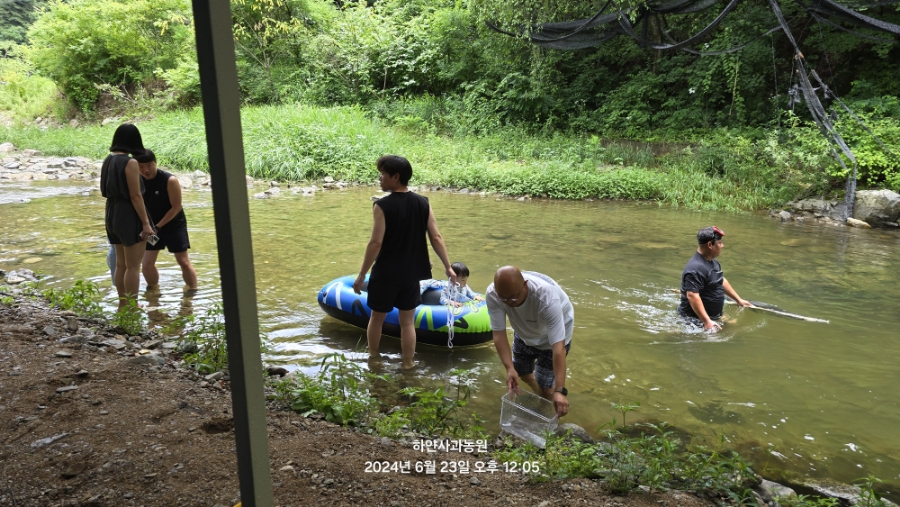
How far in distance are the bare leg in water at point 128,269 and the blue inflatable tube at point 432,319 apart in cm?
170

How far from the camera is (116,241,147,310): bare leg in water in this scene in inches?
191

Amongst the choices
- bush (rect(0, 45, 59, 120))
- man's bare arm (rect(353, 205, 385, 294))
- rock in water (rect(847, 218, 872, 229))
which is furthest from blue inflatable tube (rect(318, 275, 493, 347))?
bush (rect(0, 45, 59, 120))

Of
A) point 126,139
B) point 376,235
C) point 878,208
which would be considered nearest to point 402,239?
point 376,235

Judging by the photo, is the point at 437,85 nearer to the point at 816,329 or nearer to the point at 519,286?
the point at 816,329

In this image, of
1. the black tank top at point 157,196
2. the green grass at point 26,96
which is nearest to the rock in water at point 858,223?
the black tank top at point 157,196

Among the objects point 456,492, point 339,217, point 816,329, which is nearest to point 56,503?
point 456,492

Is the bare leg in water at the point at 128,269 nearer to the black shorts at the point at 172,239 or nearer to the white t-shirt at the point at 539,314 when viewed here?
the black shorts at the point at 172,239

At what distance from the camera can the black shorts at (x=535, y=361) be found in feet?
12.6

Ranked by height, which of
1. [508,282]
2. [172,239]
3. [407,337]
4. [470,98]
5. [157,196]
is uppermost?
[470,98]

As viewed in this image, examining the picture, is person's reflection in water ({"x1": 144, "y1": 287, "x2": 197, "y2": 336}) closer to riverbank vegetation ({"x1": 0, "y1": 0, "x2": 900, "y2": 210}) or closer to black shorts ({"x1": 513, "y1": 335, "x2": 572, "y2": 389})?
black shorts ({"x1": 513, "y1": 335, "x2": 572, "y2": 389})

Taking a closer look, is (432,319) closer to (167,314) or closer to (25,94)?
(167,314)

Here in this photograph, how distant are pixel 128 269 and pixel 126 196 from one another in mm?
753

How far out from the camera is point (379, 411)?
3.78 metres

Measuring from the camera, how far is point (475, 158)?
1577 centimetres
